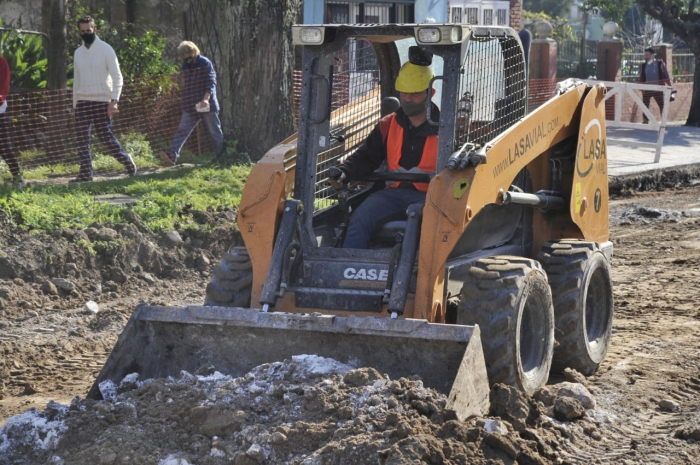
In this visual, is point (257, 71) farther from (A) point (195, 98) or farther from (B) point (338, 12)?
(B) point (338, 12)

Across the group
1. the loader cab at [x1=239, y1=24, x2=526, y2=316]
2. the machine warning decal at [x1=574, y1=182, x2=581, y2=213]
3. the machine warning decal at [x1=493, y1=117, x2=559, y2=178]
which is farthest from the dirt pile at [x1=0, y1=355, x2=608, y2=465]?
the machine warning decal at [x1=574, y1=182, x2=581, y2=213]

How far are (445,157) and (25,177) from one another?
7.52 metres

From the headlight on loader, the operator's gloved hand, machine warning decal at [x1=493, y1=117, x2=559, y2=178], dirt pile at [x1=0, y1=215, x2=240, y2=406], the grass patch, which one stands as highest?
the headlight on loader

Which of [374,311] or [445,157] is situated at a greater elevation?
[445,157]

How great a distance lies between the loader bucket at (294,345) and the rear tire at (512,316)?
1.16ft

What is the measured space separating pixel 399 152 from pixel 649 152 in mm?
13152

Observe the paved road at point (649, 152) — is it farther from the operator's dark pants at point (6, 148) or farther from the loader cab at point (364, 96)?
the loader cab at point (364, 96)

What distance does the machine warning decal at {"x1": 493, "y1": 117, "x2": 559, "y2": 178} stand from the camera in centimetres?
646

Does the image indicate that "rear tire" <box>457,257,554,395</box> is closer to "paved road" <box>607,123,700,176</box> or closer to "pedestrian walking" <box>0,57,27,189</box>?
"pedestrian walking" <box>0,57,27,189</box>

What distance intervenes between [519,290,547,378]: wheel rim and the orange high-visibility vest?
1.10m

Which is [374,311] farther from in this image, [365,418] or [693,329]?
[693,329]

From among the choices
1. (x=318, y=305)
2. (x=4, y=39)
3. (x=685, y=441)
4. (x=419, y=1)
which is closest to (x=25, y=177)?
(x=4, y=39)

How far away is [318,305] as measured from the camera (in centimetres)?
629

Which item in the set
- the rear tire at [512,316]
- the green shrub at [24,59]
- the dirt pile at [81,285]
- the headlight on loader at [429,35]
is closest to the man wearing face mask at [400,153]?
the headlight on loader at [429,35]
